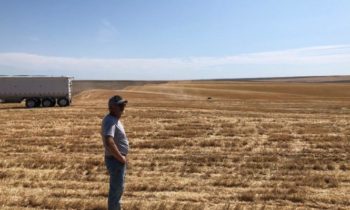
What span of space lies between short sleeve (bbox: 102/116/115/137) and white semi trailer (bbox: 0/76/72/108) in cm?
4284

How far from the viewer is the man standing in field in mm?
7934

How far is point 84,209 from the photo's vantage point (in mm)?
10047

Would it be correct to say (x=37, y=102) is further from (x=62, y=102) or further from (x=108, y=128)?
(x=108, y=128)

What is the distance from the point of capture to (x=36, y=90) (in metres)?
50.1

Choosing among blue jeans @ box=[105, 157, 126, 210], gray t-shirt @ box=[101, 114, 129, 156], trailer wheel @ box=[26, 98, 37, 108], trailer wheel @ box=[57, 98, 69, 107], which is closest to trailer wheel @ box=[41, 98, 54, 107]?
trailer wheel @ box=[26, 98, 37, 108]

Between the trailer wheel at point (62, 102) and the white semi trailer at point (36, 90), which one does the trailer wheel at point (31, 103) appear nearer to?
the white semi trailer at point (36, 90)

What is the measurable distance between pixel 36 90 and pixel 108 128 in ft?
144

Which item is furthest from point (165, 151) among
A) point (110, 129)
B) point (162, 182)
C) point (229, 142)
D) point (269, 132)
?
point (110, 129)

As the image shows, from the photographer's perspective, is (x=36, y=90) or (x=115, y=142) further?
(x=36, y=90)

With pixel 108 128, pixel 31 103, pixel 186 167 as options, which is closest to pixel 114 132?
pixel 108 128

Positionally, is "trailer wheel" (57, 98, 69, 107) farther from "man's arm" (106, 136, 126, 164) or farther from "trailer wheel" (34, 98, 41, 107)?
"man's arm" (106, 136, 126, 164)

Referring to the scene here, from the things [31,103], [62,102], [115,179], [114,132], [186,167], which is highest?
[114,132]

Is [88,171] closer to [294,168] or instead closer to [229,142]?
[294,168]

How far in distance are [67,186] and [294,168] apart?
6847 millimetres
